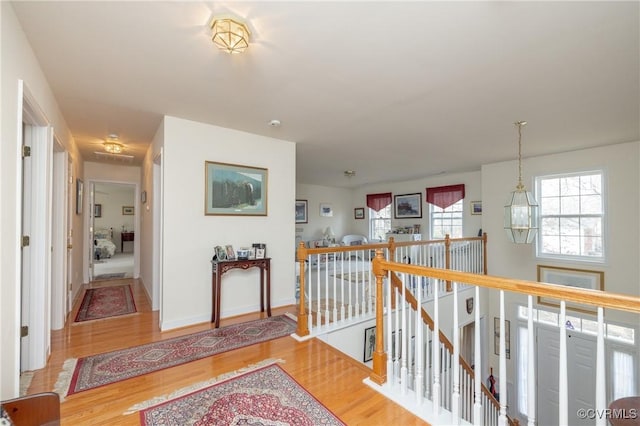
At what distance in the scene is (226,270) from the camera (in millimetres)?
3178

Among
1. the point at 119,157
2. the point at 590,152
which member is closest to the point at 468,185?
the point at 590,152

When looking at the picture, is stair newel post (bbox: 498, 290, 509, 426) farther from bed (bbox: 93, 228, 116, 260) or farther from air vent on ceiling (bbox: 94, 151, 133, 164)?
bed (bbox: 93, 228, 116, 260)

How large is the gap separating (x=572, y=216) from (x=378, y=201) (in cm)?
429

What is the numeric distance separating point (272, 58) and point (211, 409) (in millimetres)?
2339

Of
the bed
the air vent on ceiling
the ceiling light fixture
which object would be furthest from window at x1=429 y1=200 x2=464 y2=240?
the bed

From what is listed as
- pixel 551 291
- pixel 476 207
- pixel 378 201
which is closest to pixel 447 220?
pixel 476 207

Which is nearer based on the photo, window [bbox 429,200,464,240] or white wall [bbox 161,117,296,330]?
white wall [bbox 161,117,296,330]

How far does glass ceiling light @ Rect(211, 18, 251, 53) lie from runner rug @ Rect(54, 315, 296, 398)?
2.42 meters

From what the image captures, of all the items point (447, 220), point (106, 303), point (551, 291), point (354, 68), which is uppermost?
point (354, 68)

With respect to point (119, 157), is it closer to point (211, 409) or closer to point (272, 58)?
point (272, 58)

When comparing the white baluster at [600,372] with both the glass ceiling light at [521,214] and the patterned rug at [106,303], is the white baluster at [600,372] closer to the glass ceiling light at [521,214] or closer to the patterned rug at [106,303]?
the glass ceiling light at [521,214]

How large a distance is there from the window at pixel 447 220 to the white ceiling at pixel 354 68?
9.58 ft

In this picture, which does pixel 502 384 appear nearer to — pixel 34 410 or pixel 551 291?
pixel 551 291

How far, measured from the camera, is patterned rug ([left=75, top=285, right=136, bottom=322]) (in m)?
3.52
